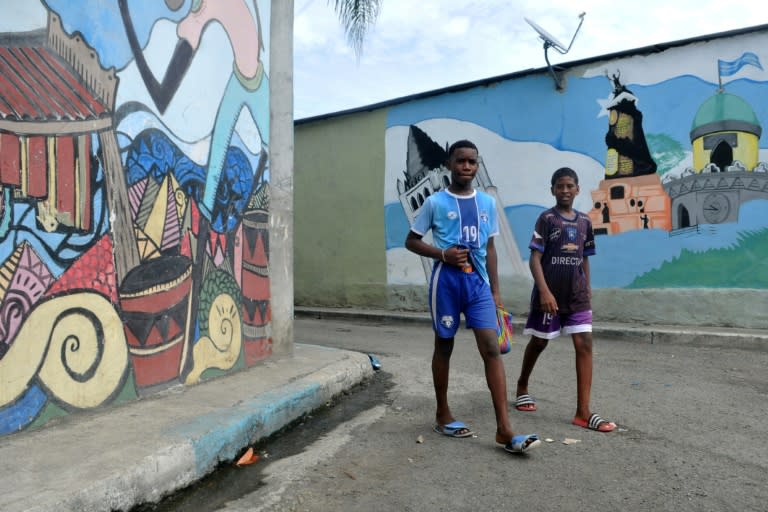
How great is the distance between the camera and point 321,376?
4.85 metres

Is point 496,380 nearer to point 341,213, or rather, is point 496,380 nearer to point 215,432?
point 215,432

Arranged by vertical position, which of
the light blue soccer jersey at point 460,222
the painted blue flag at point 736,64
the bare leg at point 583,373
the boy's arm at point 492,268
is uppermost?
the painted blue flag at point 736,64

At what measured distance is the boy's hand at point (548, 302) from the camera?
13.1 ft

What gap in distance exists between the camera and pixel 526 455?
3.31m

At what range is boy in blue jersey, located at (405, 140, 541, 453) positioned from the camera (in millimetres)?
3543

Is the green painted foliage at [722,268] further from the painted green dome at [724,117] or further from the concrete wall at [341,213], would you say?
the concrete wall at [341,213]

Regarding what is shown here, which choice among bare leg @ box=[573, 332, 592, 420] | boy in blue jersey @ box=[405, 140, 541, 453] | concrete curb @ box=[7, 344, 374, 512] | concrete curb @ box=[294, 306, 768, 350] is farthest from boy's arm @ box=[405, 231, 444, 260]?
concrete curb @ box=[294, 306, 768, 350]

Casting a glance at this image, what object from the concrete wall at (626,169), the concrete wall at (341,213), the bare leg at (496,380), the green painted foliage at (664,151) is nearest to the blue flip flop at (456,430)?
the bare leg at (496,380)

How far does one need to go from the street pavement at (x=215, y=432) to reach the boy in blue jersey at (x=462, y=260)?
1.86 feet

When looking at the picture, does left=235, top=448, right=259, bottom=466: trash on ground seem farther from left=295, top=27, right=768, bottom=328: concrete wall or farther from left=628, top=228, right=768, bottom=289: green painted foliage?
left=628, top=228, right=768, bottom=289: green painted foliage

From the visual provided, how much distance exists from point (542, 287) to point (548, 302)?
4.6 inches

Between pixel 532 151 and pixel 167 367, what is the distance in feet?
23.7

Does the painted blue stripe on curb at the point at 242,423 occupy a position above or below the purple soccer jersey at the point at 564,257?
below

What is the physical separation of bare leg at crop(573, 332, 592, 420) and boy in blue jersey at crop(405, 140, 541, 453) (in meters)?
0.67
